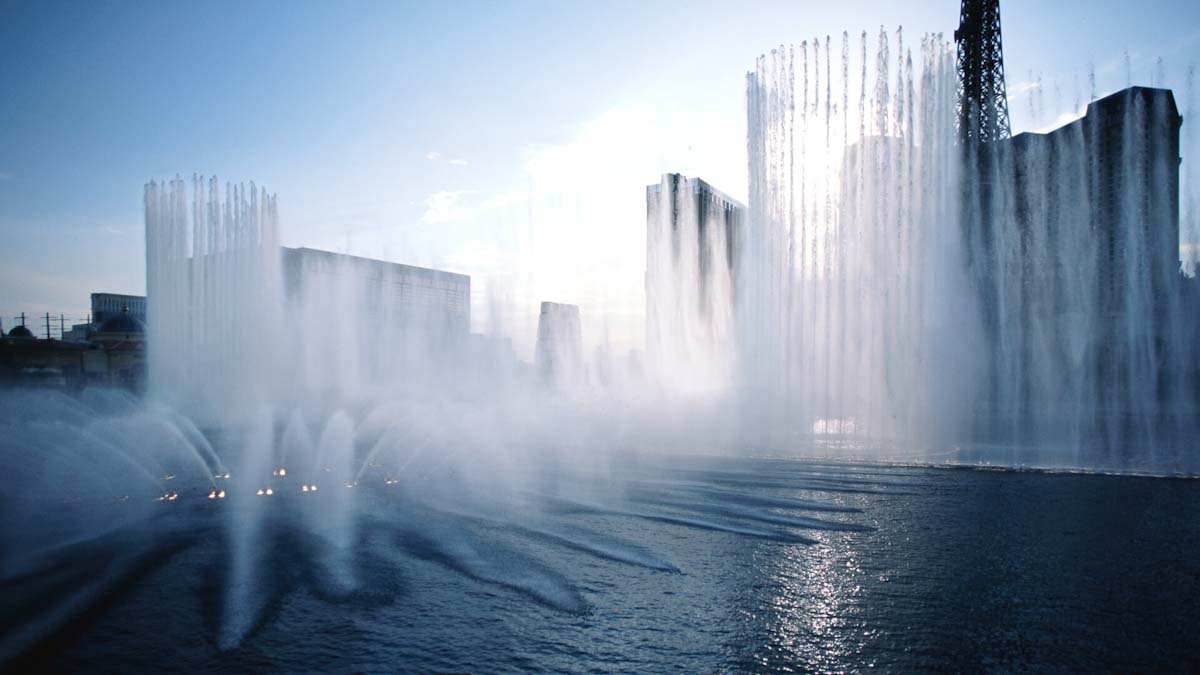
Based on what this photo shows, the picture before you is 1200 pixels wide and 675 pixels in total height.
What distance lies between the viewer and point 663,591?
7.30 m

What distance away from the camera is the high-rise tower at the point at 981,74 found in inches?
1663

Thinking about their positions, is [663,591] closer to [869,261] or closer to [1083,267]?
[869,261]

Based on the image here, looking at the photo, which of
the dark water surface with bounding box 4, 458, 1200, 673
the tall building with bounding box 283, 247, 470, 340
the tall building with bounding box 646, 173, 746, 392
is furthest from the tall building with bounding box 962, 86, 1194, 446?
the tall building with bounding box 283, 247, 470, 340

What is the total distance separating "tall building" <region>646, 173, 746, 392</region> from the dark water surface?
19.2 meters

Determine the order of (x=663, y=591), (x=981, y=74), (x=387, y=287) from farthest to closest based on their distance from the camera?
(x=387, y=287), (x=981, y=74), (x=663, y=591)

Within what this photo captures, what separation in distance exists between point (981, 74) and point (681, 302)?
26515mm

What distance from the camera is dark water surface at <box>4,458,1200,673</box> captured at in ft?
18.8

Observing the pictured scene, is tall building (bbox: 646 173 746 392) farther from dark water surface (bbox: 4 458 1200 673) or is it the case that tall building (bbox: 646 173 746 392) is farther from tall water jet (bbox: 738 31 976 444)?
dark water surface (bbox: 4 458 1200 673)

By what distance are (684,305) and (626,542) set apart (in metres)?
23.5

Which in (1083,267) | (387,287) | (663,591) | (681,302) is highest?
(387,287)

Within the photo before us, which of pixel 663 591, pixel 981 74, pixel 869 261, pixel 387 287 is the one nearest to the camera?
pixel 663 591

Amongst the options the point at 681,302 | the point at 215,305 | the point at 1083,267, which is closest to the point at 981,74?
the point at 1083,267

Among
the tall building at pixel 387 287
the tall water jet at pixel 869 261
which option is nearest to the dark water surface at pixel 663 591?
the tall water jet at pixel 869 261

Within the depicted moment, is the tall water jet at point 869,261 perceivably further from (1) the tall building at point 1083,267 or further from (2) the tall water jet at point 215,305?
(2) the tall water jet at point 215,305
